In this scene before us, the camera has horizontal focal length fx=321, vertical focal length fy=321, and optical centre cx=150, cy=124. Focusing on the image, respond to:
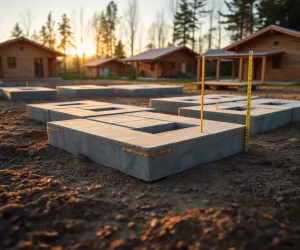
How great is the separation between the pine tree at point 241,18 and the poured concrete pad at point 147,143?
1630 inches

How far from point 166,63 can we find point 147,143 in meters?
34.8

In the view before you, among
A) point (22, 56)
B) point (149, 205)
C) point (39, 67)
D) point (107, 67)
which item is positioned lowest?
point (149, 205)

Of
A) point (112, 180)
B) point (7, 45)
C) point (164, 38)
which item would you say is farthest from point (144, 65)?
point (112, 180)

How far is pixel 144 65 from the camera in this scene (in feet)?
132

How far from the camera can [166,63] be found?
126 ft

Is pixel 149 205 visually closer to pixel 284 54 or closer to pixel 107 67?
pixel 284 54

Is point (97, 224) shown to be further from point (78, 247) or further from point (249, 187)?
point (249, 187)

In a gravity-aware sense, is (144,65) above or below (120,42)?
below

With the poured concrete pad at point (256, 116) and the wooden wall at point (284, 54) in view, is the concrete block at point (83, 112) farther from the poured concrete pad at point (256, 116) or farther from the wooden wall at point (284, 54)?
the wooden wall at point (284, 54)

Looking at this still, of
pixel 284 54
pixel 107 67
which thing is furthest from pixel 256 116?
pixel 107 67

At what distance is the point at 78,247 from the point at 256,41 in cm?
2758

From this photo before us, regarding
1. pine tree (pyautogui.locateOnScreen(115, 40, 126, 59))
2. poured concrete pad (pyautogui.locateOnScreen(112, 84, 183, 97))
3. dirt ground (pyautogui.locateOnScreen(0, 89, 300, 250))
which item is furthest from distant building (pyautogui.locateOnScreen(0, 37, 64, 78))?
dirt ground (pyautogui.locateOnScreen(0, 89, 300, 250))

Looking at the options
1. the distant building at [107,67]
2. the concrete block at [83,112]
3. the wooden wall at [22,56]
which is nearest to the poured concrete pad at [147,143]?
Answer: the concrete block at [83,112]

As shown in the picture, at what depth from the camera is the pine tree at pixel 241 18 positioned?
43.1 metres
